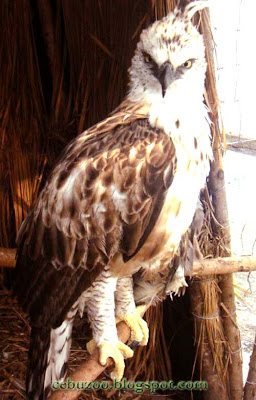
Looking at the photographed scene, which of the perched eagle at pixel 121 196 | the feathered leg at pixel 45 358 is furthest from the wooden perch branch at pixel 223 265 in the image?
the feathered leg at pixel 45 358

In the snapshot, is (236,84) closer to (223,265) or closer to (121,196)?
(223,265)

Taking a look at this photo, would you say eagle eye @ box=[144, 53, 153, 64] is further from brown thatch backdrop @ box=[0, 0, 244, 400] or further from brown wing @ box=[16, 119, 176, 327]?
brown thatch backdrop @ box=[0, 0, 244, 400]

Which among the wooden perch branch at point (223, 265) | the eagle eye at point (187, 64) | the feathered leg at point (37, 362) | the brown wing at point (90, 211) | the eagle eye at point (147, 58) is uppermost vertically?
the eagle eye at point (147, 58)

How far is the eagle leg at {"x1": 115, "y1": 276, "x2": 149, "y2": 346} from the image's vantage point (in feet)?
5.04

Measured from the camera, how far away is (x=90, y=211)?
1.18 m

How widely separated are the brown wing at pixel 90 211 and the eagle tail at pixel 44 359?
0.30ft

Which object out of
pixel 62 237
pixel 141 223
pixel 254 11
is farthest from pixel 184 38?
pixel 254 11

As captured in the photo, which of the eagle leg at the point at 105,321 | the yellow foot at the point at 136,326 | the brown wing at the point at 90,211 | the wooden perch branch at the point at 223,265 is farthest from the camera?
the wooden perch branch at the point at 223,265

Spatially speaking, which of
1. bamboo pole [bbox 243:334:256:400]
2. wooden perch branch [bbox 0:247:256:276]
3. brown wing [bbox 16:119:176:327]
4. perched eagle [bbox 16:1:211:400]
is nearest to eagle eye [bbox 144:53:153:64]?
perched eagle [bbox 16:1:211:400]

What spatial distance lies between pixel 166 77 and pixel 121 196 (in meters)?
0.32

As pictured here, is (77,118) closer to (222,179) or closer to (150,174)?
(222,179)

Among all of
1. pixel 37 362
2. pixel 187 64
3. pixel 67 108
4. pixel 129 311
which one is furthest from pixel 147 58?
pixel 67 108

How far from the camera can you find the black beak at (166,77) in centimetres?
115

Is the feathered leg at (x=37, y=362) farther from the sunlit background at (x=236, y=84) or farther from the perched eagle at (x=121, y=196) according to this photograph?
the sunlit background at (x=236, y=84)
